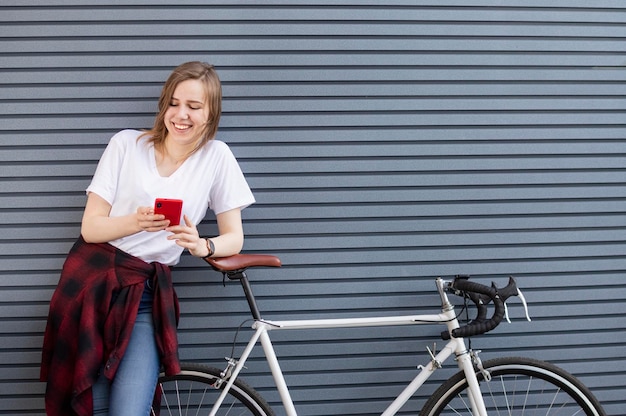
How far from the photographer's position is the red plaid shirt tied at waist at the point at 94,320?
2492 mm

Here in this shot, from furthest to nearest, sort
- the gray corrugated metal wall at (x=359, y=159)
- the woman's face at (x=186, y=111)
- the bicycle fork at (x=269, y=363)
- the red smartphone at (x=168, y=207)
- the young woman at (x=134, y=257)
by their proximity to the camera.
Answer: the gray corrugated metal wall at (x=359, y=159) < the bicycle fork at (x=269, y=363) < the woman's face at (x=186, y=111) < the young woman at (x=134, y=257) < the red smartphone at (x=168, y=207)

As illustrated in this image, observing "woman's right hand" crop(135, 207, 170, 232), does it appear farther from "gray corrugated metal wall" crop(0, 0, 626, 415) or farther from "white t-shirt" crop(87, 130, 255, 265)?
"gray corrugated metal wall" crop(0, 0, 626, 415)

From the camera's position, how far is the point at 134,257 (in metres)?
2.62

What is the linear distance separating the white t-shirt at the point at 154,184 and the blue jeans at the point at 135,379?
0.71ft

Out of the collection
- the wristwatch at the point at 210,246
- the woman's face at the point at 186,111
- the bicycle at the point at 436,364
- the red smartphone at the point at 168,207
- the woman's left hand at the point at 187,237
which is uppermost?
the woman's face at the point at 186,111

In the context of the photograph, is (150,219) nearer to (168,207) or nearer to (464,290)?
(168,207)

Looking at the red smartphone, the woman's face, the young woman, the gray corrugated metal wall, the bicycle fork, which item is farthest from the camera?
the gray corrugated metal wall

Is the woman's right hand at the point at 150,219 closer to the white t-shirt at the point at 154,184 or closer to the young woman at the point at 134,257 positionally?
the young woman at the point at 134,257

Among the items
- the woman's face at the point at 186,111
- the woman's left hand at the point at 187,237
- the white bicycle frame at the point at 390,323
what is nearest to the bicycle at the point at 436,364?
the white bicycle frame at the point at 390,323

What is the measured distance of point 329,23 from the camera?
306 cm

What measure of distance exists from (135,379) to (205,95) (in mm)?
1203

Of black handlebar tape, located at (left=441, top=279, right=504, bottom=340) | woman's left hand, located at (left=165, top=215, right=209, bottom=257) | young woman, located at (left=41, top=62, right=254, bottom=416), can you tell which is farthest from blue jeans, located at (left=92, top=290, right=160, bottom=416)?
black handlebar tape, located at (left=441, top=279, right=504, bottom=340)

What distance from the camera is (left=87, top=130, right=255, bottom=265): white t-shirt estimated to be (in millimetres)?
2611

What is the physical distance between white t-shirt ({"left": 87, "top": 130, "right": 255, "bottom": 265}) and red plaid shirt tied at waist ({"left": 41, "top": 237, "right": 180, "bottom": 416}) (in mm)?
92
